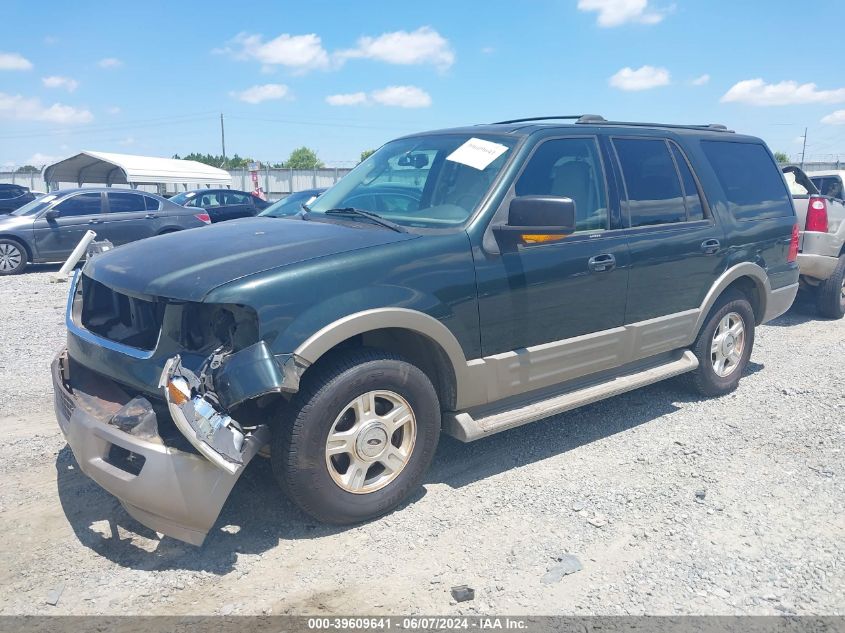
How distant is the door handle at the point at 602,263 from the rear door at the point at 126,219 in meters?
10.9

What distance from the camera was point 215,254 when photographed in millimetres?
3281

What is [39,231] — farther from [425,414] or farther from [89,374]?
[425,414]

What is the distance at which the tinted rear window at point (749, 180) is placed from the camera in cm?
518

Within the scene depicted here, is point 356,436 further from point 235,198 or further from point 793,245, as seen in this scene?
point 235,198

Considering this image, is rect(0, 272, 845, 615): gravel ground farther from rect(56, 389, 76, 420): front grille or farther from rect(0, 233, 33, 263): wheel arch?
rect(0, 233, 33, 263): wheel arch

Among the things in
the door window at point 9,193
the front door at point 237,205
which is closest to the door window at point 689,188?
the front door at point 237,205

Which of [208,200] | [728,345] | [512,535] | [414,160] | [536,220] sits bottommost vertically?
[512,535]

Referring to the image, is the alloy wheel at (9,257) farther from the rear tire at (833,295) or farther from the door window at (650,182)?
the rear tire at (833,295)

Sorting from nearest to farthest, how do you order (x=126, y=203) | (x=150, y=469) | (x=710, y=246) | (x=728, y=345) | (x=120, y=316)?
(x=150, y=469) → (x=120, y=316) → (x=710, y=246) → (x=728, y=345) → (x=126, y=203)

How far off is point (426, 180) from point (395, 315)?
129 cm

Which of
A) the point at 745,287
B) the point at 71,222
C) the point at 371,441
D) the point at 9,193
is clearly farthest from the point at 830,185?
the point at 9,193

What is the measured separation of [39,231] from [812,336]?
1271cm

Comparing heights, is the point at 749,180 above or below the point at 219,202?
above

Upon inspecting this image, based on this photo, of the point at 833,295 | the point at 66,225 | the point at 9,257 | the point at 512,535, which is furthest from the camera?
the point at 66,225
